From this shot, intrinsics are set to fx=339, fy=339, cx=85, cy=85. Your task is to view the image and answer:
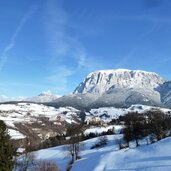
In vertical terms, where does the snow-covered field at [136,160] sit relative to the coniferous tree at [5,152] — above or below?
below

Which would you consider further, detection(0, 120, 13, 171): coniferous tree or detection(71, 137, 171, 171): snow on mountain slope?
detection(71, 137, 171, 171): snow on mountain slope

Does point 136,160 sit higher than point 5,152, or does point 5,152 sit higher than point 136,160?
point 5,152

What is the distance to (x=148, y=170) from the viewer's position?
73750 mm

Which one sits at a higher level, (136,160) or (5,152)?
(5,152)

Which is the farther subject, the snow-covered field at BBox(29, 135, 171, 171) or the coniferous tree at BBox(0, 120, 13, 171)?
the snow-covered field at BBox(29, 135, 171, 171)

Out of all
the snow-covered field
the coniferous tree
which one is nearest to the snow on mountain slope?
the snow-covered field

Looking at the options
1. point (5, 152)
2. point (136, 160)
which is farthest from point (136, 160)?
point (5, 152)

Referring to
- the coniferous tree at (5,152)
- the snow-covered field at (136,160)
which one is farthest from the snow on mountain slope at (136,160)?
the coniferous tree at (5,152)

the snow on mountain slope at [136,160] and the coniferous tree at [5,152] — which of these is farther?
the snow on mountain slope at [136,160]

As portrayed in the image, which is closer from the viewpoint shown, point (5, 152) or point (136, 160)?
point (5, 152)

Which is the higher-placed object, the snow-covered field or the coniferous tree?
the coniferous tree

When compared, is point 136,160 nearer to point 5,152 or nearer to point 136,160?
point 136,160

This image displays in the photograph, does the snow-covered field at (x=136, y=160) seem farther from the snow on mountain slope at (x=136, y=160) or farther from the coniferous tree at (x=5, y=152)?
the coniferous tree at (x=5, y=152)

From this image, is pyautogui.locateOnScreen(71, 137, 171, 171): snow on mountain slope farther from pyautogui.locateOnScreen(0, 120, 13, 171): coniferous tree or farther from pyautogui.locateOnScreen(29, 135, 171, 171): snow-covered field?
pyautogui.locateOnScreen(0, 120, 13, 171): coniferous tree
